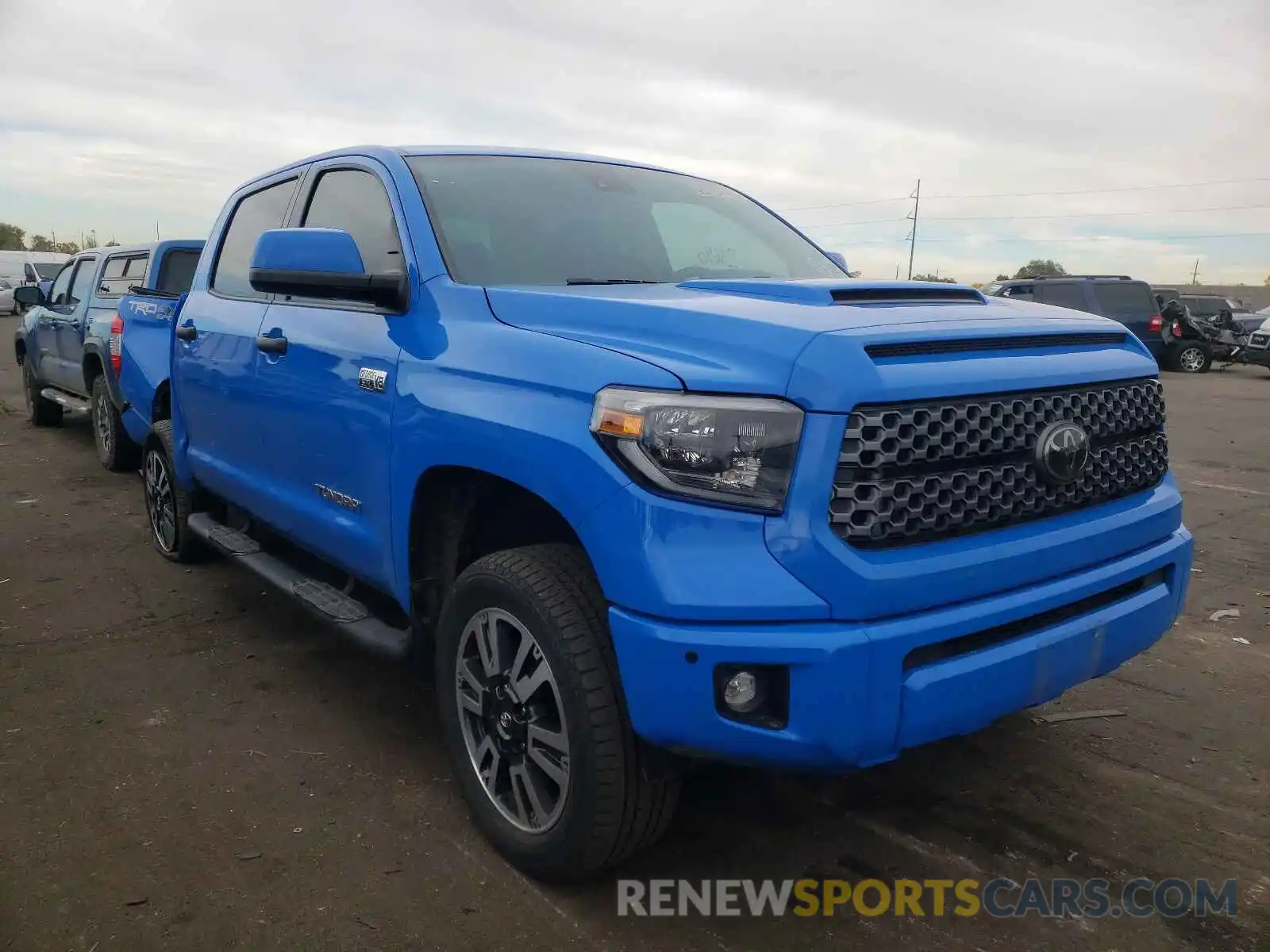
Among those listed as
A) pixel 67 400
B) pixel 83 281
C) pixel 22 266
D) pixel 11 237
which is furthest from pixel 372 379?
pixel 11 237

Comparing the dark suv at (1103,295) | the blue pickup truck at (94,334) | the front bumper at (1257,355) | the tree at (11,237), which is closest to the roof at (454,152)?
the blue pickup truck at (94,334)

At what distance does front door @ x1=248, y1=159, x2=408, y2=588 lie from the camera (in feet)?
10.1

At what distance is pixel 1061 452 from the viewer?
2352mm

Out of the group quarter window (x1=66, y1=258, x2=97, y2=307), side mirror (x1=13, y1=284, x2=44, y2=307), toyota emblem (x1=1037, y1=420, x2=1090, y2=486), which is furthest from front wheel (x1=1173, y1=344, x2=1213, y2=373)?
toyota emblem (x1=1037, y1=420, x2=1090, y2=486)

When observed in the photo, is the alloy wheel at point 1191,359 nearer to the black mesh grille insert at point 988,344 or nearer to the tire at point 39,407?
the tire at point 39,407

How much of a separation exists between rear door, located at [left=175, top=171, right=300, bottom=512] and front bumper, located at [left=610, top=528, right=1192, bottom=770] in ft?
7.95

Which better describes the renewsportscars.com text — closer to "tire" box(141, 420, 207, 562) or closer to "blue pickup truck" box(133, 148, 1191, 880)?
"blue pickup truck" box(133, 148, 1191, 880)

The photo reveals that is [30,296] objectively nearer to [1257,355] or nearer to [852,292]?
[852,292]

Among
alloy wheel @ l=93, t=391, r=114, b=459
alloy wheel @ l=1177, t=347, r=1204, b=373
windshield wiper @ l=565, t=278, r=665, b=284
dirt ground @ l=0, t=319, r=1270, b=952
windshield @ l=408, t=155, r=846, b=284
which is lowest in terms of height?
dirt ground @ l=0, t=319, r=1270, b=952

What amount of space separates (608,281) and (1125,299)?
1787 centimetres

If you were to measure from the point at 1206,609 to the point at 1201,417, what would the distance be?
31.1 ft

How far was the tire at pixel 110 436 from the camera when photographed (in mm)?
8086

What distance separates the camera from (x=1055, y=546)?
7.76ft

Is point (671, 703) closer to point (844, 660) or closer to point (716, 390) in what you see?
point (844, 660)
